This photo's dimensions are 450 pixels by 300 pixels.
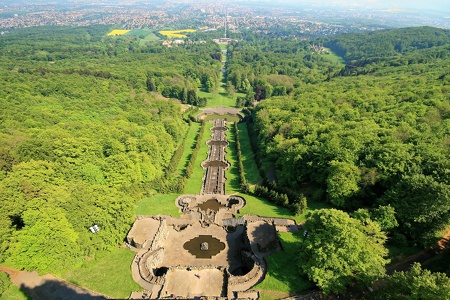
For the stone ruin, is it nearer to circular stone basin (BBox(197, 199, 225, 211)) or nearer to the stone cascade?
circular stone basin (BBox(197, 199, 225, 211))

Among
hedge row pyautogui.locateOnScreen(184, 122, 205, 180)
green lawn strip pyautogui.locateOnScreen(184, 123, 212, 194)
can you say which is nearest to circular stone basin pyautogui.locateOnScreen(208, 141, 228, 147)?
green lawn strip pyautogui.locateOnScreen(184, 123, 212, 194)

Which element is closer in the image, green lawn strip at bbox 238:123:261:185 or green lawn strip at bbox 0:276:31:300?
green lawn strip at bbox 0:276:31:300

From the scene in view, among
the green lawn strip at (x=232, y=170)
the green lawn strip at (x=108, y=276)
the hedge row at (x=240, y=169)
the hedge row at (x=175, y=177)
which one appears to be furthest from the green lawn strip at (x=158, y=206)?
the hedge row at (x=240, y=169)

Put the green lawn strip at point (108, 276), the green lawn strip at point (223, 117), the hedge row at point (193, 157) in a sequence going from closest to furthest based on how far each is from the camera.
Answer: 1. the green lawn strip at point (108, 276)
2. the hedge row at point (193, 157)
3. the green lawn strip at point (223, 117)

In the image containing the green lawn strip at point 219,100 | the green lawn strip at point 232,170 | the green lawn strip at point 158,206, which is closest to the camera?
the green lawn strip at point 158,206

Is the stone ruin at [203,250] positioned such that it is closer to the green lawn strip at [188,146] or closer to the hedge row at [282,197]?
the hedge row at [282,197]

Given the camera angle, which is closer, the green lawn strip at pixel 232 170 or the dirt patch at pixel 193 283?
the dirt patch at pixel 193 283

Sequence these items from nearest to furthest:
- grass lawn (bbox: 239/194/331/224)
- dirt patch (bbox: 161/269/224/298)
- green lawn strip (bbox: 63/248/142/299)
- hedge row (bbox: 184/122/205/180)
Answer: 1. green lawn strip (bbox: 63/248/142/299)
2. dirt patch (bbox: 161/269/224/298)
3. grass lawn (bbox: 239/194/331/224)
4. hedge row (bbox: 184/122/205/180)
